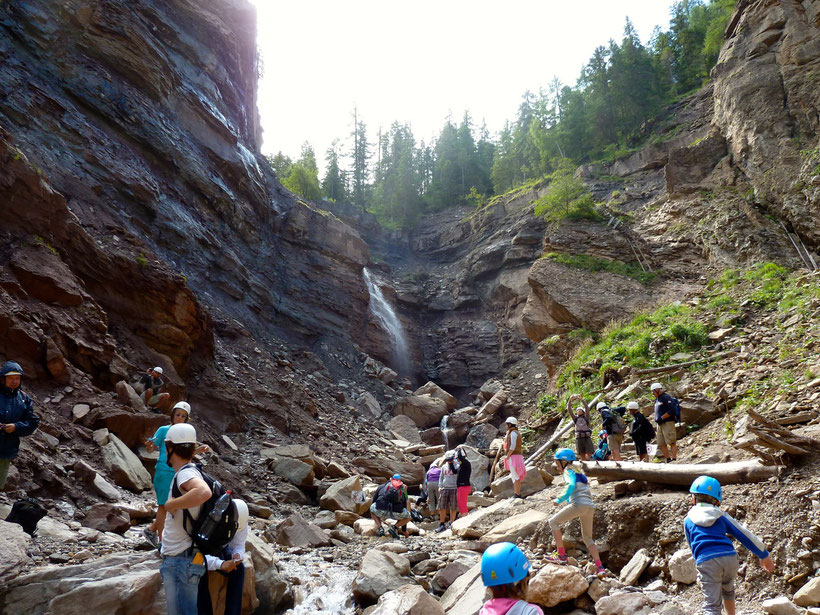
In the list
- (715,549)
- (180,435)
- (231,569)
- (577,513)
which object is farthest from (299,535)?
(715,549)

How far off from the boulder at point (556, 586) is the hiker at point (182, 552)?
11.6 feet

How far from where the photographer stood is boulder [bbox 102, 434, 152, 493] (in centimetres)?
852

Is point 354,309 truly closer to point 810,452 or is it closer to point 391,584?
point 391,584

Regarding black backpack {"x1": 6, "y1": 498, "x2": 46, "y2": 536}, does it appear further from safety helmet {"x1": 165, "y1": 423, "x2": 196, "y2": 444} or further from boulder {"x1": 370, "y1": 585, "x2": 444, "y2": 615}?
boulder {"x1": 370, "y1": 585, "x2": 444, "y2": 615}

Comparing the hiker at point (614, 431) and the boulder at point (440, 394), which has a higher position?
the boulder at point (440, 394)

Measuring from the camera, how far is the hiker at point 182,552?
3531mm

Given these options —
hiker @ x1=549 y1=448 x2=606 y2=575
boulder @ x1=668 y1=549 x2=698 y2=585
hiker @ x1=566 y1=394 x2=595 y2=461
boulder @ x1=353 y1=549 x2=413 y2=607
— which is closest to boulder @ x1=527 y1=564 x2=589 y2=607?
hiker @ x1=549 y1=448 x2=606 y2=575

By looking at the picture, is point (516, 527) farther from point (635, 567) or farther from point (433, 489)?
point (433, 489)

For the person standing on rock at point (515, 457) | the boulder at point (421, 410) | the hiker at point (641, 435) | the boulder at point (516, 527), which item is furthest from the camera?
the boulder at point (421, 410)

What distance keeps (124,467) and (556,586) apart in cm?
785

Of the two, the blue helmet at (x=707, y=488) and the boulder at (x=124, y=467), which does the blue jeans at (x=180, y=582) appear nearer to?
the blue helmet at (x=707, y=488)

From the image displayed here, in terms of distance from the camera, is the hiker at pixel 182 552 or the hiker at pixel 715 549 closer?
the hiker at pixel 182 552

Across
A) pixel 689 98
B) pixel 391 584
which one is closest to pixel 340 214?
pixel 689 98

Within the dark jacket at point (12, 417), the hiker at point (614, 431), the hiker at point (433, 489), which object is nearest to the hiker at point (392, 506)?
the hiker at point (433, 489)
